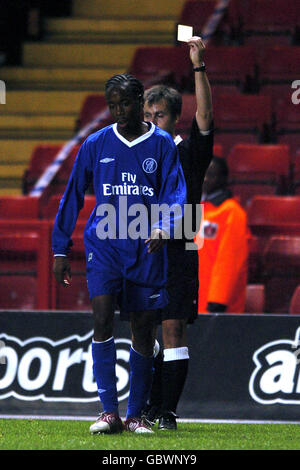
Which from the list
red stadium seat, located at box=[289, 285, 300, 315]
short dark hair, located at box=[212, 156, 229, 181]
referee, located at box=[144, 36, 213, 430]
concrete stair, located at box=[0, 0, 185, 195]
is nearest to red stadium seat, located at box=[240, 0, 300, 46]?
concrete stair, located at box=[0, 0, 185, 195]

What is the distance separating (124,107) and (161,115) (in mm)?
582

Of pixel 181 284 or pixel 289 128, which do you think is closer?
pixel 181 284

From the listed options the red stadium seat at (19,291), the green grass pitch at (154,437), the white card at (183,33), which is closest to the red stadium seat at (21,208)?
the red stadium seat at (19,291)

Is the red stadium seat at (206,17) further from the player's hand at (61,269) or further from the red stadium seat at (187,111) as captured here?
the player's hand at (61,269)

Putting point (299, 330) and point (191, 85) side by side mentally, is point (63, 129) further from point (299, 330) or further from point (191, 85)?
point (299, 330)

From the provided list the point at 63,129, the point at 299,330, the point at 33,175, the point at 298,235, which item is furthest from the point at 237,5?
the point at 299,330

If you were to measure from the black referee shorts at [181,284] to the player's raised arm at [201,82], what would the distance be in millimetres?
581

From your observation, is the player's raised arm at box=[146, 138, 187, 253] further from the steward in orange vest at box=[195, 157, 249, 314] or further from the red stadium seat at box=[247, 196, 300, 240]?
the red stadium seat at box=[247, 196, 300, 240]

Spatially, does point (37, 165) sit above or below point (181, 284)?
above

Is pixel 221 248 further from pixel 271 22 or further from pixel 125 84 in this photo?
pixel 271 22

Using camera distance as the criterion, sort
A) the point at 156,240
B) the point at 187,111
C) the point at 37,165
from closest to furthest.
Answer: the point at 156,240
the point at 187,111
the point at 37,165

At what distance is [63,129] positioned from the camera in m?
12.0

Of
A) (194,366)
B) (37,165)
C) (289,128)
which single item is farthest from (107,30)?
(194,366)

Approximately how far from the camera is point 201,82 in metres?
4.89
